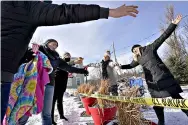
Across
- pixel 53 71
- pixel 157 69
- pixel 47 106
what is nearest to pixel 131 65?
pixel 157 69

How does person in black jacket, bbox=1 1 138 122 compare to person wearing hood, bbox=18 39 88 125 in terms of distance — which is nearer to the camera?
person in black jacket, bbox=1 1 138 122

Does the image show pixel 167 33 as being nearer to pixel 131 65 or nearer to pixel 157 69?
pixel 157 69

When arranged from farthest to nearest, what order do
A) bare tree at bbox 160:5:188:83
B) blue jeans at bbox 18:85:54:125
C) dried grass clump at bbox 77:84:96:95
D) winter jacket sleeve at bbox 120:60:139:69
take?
bare tree at bbox 160:5:188:83
dried grass clump at bbox 77:84:96:95
winter jacket sleeve at bbox 120:60:139:69
blue jeans at bbox 18:85:54:125

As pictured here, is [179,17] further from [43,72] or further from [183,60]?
[183,60]

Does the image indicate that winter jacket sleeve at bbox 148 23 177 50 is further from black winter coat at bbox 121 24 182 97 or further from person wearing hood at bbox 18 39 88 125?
person wearing hood at bbox 18 39 88 125

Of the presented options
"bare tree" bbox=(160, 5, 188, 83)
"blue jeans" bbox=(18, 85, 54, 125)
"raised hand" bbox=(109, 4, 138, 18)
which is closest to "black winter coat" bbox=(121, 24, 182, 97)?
"blue jeans" bbox=(18, 85, 54, 125)

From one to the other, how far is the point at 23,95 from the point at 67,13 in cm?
149

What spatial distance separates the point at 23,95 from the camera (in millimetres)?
2686

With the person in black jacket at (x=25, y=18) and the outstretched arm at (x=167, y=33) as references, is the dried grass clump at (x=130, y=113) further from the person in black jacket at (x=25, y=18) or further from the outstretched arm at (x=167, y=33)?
the person in black jacket at (x=25, y=18)

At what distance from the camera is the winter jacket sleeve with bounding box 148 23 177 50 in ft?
11.9

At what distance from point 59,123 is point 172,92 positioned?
258cm

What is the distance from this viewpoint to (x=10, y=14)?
5.34 feet

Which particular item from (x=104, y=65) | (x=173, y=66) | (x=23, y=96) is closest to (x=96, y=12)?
(x=23, y=96)

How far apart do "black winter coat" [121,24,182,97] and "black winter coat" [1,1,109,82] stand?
2.38 m
